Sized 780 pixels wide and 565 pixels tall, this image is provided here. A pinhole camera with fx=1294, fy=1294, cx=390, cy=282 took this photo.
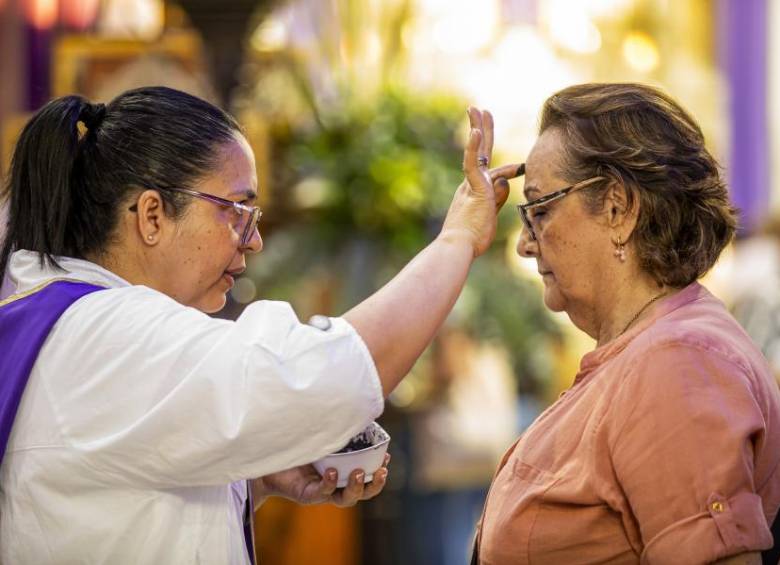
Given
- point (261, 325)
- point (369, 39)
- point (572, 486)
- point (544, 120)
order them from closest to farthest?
point (261, 325), point (572, 486), point (544, 120), point (369, 39)

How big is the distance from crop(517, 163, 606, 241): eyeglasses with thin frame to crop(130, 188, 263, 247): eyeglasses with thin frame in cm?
51

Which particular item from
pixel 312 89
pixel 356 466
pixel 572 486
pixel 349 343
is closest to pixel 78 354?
pixel 349 343

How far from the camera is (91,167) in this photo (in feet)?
6.84

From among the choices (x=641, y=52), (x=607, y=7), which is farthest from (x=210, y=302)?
(x=641, y=52)

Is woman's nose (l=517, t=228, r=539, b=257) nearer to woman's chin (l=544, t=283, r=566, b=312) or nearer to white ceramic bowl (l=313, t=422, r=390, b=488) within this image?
woman's chin (l=544, t=283, r=566, b=312)

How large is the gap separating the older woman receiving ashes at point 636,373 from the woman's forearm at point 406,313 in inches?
13.5

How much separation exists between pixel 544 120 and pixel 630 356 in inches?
20.0

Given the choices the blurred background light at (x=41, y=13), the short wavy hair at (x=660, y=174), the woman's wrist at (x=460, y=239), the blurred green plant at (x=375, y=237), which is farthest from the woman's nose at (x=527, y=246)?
the blurred background light at (x=41, y=13)

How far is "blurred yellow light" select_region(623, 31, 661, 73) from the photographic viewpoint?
758cm

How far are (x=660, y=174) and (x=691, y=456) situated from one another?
0.50 metres

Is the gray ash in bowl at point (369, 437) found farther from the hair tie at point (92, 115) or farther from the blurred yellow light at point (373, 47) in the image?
the blurred yellow light at point (373, 47)

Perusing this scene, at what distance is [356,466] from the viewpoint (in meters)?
2.20

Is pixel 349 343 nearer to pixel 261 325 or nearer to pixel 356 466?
pixel 261 325

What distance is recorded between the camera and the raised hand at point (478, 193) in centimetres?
217
